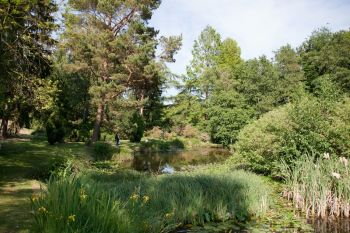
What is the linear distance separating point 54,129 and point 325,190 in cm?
1908

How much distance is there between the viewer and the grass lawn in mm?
7254

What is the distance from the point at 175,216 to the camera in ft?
27.6

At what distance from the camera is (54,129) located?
23750 millimetres

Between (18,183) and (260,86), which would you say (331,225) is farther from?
(260,86)

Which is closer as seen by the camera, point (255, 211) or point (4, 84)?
point (255, 211)

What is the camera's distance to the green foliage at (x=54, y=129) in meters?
23.4

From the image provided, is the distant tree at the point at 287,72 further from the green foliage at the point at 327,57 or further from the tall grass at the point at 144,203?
the tall grass at the point at 144,203

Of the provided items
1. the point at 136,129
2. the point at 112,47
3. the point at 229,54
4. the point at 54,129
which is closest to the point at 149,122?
the point at 136,129

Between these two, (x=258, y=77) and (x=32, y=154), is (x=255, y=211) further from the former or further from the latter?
(x=258, y=77)

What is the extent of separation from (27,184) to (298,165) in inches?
355

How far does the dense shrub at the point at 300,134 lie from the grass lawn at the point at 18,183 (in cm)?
886

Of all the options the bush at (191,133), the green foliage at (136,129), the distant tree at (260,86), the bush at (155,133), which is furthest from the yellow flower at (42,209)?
the distant tree at (260,86)

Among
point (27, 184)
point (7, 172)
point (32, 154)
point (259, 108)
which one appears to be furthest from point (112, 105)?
point (259, 108)

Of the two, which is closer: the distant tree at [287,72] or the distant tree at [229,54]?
the distant tree at [287,72]
